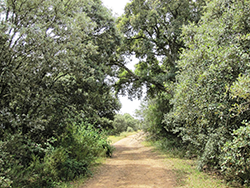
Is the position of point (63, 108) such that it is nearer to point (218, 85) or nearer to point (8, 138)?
point (8, 138)

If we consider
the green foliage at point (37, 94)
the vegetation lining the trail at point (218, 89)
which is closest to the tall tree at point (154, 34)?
the vegetation lining the trail at point (218, 89)

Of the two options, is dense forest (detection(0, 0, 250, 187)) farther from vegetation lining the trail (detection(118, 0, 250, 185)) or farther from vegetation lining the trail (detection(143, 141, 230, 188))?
vegetation lining the trail (detection(143, 141, 230, 188))

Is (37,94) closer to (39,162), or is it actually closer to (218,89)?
(39,162)

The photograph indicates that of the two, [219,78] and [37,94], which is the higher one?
[37,94]

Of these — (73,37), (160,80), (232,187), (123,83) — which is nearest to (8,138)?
(73,37)

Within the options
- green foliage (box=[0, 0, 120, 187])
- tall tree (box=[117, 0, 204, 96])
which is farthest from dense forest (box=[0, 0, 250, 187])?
tall tree (box=[117, 0, 204, 96])

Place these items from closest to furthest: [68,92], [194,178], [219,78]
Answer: [219,78], [194,178], [68,92]

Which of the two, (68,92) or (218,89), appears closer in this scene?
(218,89)

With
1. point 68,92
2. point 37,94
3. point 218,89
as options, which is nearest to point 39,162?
point 37,94

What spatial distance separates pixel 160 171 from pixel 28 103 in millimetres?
6737

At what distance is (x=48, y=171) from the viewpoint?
6336 millimetres

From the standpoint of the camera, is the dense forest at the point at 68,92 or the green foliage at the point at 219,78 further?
the green foliage at the point at 219,78

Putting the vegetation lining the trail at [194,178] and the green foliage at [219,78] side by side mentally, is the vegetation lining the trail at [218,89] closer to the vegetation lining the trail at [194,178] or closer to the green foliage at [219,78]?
the green foliage at [219,78]

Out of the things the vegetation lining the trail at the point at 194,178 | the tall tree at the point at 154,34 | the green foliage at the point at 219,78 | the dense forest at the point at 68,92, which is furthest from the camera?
the tall tree at the point at 154,34
